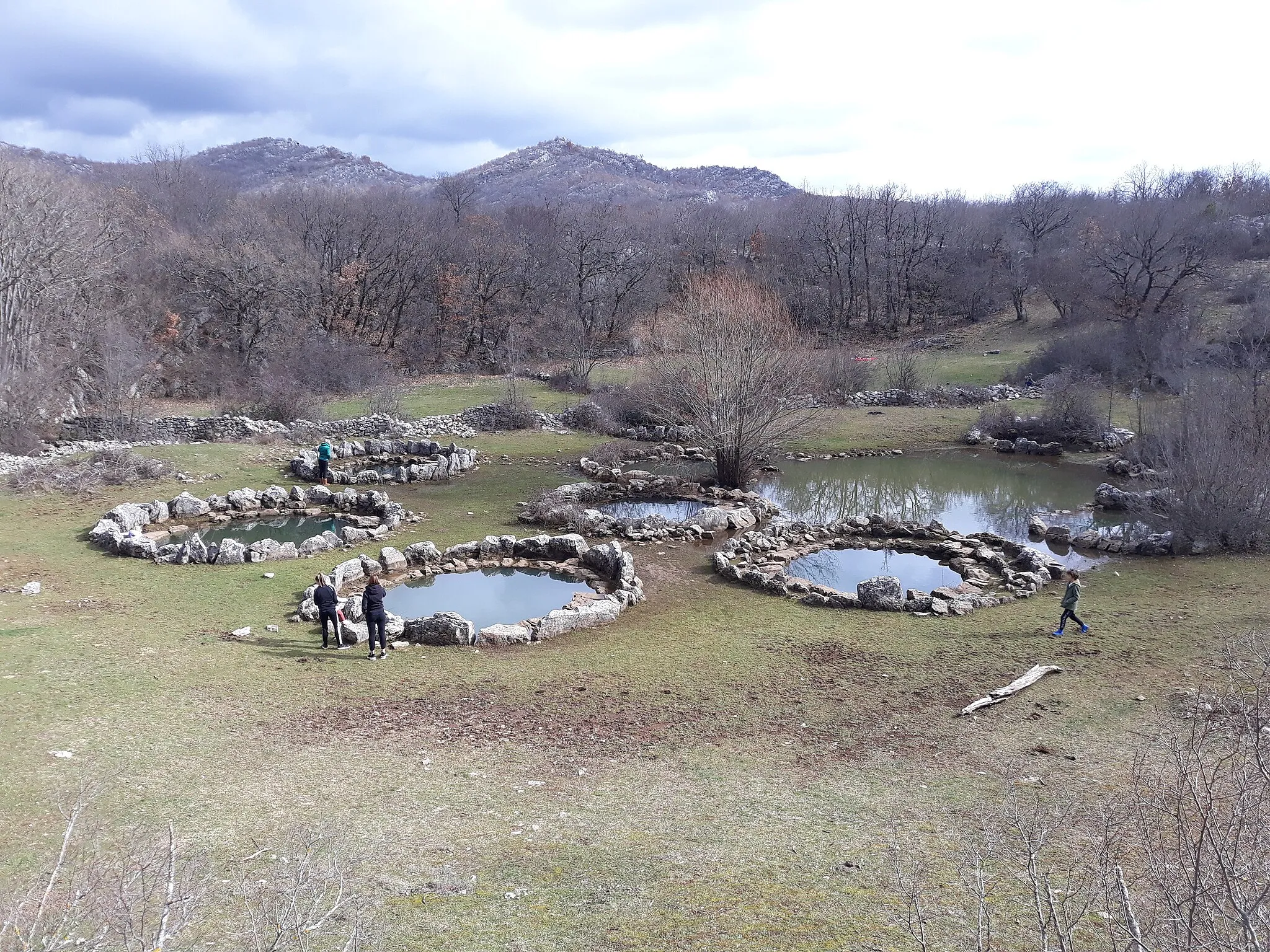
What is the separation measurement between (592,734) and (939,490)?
20527mm

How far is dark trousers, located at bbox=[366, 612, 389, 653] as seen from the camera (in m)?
12.6

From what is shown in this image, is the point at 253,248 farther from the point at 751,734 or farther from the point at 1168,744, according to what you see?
the point at 1168,744

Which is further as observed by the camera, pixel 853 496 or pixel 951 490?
pixel 951 490

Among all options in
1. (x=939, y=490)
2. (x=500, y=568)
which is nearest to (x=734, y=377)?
(x=939, y=490)

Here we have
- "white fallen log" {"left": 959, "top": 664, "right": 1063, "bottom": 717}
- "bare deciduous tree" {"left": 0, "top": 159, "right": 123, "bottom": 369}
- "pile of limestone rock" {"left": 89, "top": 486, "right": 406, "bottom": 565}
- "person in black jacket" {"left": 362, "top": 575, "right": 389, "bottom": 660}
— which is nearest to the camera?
"white fallen log" {"left": 959, "top": 664, "right": 1063, "bottom": 717}

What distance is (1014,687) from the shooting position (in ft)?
36.0

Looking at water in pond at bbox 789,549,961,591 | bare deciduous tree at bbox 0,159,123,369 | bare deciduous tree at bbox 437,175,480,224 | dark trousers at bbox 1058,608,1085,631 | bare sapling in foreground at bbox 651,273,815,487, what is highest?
bare deciduous tree at bbox 437,175,480,224

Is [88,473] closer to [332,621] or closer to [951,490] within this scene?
[332,621]

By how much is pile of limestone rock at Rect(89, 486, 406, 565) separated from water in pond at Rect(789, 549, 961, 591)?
979cm

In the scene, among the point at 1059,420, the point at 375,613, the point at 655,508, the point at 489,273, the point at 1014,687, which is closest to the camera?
the point at 1014,687

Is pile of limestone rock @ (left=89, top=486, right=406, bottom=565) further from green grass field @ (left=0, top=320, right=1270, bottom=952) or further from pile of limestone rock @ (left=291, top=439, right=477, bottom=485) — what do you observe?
pile of limestone rock @ (left=291, top=439, right=477, bottom=485)

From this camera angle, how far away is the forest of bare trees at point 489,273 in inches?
1436

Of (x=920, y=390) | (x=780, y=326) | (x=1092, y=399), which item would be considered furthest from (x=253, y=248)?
(x=1092, y=399)

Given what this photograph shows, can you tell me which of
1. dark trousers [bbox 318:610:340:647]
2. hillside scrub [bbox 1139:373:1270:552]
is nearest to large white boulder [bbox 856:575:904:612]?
hillside scrub [bbox 1139:373:1270:552]
